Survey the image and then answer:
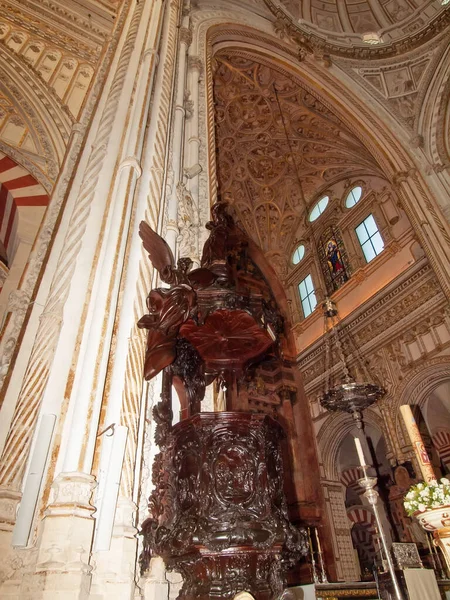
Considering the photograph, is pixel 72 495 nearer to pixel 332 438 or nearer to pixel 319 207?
pixel 332 438

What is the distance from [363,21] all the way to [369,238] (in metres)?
5.85

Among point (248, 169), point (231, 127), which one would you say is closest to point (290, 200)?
point (248, 169)

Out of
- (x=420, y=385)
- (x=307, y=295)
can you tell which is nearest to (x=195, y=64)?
(x=420, y=385)

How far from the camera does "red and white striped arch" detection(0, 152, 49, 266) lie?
5.52 m

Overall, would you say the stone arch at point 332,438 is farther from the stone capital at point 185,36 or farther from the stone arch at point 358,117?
the stone capital at point 185,36

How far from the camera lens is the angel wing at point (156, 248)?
2.92 metres

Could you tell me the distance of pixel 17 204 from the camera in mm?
5832

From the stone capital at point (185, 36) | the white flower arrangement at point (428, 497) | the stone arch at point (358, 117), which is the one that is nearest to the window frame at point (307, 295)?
the stone arch at point (358, 117)

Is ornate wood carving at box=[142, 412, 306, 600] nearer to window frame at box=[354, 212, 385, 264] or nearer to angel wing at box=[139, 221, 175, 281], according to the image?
angel wing at box=[139, 221, 175, 281]

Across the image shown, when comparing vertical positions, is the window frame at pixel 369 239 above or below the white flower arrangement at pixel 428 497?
above

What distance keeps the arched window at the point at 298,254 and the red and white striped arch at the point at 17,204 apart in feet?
→ 27.6

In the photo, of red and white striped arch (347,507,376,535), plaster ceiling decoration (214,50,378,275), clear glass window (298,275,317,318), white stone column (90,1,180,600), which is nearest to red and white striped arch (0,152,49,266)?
white stone column (90,1,180,600)

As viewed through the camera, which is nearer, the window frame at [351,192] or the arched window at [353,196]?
the window frame at [351,192]

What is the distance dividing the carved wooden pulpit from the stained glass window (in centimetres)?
825
